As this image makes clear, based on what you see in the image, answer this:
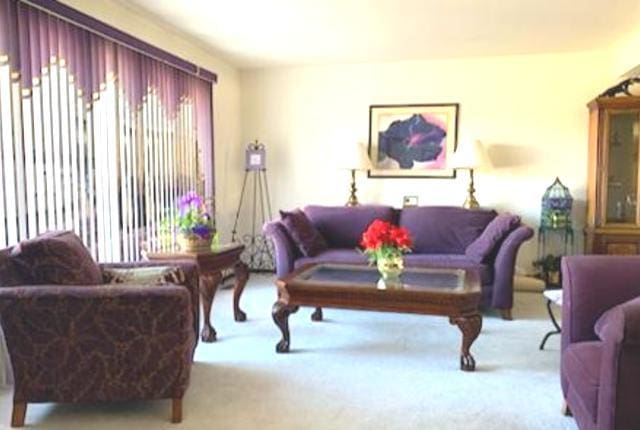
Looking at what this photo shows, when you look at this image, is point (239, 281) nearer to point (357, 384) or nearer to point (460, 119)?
point (357, 384)

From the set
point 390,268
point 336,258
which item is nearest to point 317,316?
point 336,258

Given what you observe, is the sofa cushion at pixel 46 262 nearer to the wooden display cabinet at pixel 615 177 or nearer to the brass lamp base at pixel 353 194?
the brass lamp base at pixel 353 194

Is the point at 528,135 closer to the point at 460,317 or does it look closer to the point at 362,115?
the point at 362,115

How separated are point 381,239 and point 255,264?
3.02m

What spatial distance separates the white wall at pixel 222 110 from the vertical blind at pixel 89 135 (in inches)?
8.4

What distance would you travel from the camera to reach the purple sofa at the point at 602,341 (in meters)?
1.71

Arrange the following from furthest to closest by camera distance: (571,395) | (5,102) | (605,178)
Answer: (605,178) < (5,102) < (571,395)

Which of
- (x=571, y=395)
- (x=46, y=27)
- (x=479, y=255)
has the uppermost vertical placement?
(x=46, y=27)

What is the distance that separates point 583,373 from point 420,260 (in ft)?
7.75

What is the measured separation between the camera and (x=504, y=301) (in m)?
4.10

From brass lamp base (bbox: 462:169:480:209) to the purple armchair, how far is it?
368cm

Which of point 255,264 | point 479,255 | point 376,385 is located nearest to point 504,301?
point 479,255

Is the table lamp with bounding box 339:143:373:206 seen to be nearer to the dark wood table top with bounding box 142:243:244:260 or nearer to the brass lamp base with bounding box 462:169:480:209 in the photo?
the brass lamp base with bounding box 462:169:480:209

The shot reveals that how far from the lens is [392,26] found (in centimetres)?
428
